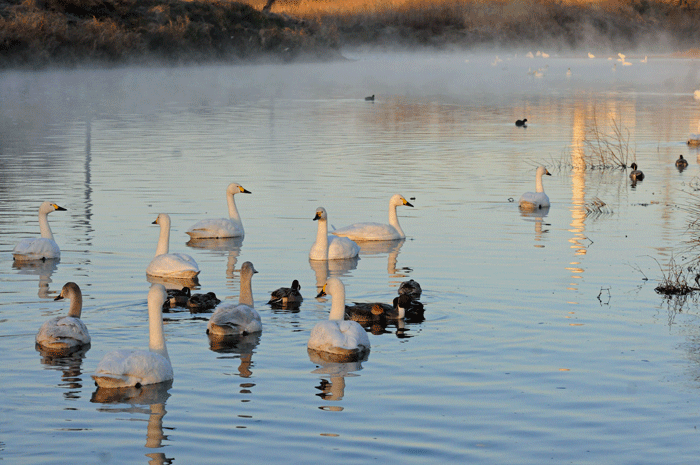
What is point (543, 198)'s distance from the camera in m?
20.6

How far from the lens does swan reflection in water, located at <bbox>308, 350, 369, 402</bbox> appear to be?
9370 mm

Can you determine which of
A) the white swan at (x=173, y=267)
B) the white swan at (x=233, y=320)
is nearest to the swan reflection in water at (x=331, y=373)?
the white swan at (x=233, y=320)

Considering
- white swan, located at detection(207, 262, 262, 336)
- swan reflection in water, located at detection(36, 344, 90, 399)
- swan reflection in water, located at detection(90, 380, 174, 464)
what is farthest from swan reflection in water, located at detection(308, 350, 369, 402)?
swan reflection in water, located at detection(36, 344, 90, 399)

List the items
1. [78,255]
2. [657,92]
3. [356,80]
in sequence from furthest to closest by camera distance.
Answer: [356,80]
[657,92]
[78,255]

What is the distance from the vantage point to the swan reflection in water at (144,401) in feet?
27.9

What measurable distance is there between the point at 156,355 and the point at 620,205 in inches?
557

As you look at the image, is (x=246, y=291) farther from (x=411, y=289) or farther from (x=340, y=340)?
(x=411, y=289)

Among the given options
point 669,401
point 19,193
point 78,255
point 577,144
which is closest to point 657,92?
point 577,144

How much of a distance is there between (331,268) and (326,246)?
0.55m

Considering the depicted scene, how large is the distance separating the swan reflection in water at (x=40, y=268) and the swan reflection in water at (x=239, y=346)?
3.72 meters

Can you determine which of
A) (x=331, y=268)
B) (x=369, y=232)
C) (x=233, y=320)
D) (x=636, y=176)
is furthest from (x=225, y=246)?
(x=636, y=176)

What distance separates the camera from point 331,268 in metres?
15.2

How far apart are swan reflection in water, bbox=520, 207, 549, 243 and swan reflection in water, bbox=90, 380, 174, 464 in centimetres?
945

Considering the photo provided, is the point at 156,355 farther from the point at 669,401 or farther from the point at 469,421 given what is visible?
the point at 669,401
